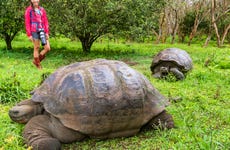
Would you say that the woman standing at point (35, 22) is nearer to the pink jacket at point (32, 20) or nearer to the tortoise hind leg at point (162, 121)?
the pink jacket at point (32, 20)

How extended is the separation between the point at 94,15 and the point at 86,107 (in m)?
6.94

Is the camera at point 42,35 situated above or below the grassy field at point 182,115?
above

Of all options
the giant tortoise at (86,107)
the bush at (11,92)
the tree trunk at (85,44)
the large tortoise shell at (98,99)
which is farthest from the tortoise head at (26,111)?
the tree trunk at (85,44)

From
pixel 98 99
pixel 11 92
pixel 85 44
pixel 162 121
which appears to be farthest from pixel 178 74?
pixel 85 44

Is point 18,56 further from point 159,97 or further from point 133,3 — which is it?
point 159,97

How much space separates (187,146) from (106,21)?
7.20 meters

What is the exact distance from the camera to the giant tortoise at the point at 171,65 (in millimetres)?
6512

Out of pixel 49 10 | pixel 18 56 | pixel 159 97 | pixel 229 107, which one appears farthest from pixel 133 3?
pixel 159 97

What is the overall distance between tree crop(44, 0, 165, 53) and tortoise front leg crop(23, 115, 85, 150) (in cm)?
635

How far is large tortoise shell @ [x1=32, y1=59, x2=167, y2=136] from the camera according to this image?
3.35m

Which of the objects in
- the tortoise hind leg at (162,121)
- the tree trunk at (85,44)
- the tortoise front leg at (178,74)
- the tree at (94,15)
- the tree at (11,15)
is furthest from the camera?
the tree trunk at (85,44)

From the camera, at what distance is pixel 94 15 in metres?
9.97

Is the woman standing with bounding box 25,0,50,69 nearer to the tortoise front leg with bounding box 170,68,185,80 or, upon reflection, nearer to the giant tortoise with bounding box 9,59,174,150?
the tortoise front leg with bounding box 170,68,185,80

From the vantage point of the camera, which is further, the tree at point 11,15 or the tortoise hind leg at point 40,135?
the tree at point 11,15
